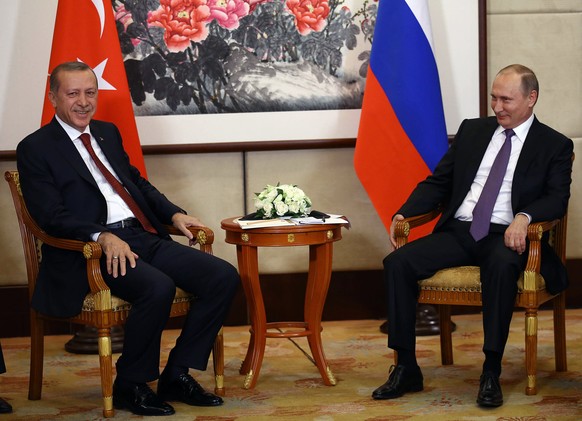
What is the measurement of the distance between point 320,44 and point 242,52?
466mm

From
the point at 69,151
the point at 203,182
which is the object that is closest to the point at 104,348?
the point at 69,151

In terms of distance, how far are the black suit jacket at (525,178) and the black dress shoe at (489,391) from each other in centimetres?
51

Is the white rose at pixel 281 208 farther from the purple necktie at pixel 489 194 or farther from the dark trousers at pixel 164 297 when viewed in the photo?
the purple necktie at pixel 489 194

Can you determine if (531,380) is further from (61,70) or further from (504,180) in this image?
(61,70)

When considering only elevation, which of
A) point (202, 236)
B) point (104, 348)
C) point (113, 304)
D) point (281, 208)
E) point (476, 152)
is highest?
point (476, 152)

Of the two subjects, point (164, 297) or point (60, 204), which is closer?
point (164, 297)

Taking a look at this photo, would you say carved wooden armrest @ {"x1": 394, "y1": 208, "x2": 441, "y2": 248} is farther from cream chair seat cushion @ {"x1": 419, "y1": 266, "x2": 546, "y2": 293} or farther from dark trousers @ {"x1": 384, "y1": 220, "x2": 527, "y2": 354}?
cream chair seat cushion @ {"x1": 419, "y1": 266, "x2": 546, "y2": 293}

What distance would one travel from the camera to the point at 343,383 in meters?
4.52

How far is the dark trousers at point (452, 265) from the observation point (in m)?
4.12

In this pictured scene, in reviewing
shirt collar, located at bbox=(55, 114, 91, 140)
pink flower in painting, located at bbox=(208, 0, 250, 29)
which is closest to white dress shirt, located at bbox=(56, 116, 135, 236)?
shirt collar, located at bbox=(55, 114, 91, 140)

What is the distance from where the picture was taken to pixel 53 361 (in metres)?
5.14

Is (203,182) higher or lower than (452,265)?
higher

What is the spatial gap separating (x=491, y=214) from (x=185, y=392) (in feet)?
5.30

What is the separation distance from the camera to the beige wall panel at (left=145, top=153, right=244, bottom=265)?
18.8ft
